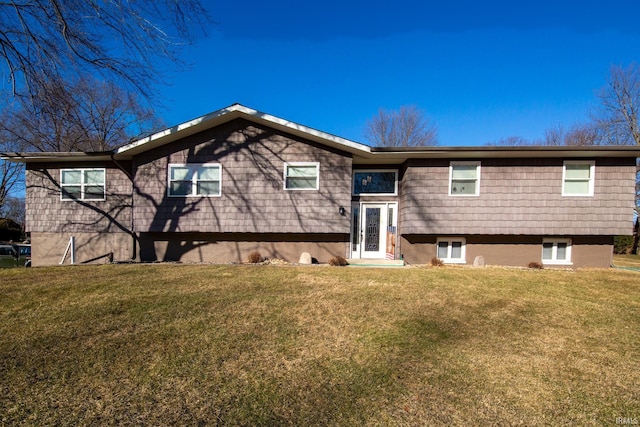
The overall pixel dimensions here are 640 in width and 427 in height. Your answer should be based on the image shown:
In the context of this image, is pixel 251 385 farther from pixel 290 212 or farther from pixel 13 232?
pixel 13 232

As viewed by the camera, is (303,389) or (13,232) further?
(13,232)

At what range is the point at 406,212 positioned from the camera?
994 cm

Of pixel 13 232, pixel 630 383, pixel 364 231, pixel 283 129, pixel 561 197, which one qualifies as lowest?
pixel 13 232

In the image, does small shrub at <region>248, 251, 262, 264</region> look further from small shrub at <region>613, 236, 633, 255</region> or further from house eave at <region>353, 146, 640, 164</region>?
small shrub at <region>613, 236, 633, 255</region>

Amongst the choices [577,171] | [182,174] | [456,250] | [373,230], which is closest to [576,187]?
[577,171]

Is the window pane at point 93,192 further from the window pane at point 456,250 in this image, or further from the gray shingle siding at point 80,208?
the window pane at point 456,250

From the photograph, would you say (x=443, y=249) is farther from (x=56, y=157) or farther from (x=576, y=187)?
(x=56, y=157)

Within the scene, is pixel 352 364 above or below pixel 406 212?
below

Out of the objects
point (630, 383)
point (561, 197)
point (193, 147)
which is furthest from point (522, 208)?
point (193, 147)

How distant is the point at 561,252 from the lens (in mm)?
10039

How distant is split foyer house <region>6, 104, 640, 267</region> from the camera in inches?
375

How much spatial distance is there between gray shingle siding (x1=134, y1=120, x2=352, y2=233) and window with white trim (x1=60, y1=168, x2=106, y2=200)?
2.43 metres

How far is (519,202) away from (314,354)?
30.3 feet

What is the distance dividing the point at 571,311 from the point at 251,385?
5250mm
